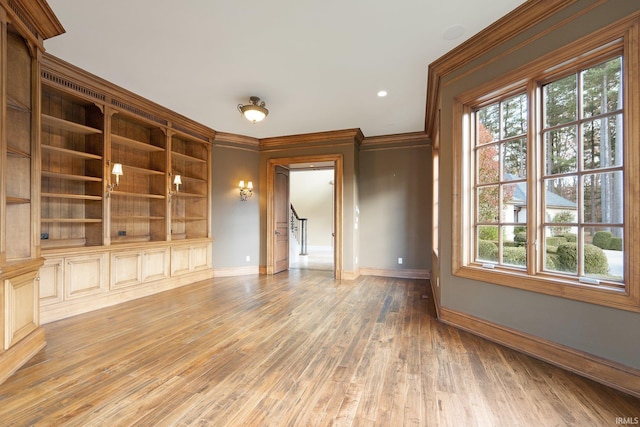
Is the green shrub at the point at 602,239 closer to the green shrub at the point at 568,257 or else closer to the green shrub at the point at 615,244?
the green shrub at the point at 615,244

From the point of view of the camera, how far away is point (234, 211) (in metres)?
5.89

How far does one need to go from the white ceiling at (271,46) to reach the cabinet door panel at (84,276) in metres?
2.35

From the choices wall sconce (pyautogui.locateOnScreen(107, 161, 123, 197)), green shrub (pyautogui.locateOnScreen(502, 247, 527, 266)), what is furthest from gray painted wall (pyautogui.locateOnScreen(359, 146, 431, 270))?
wall sconce (pyautogui.locateOnScreen(107, 161, 123, 197))

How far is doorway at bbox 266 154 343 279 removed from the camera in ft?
18.1

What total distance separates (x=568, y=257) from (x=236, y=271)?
208 inches

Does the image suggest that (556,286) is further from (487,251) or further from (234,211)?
(234,211)

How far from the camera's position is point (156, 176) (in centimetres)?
477

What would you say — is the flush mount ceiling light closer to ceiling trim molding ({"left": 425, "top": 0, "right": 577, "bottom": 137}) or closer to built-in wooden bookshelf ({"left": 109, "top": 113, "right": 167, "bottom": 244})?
built-in wooden bookshelf ({"left": 109, "top": 113, "right": 167, "bottom": 244})

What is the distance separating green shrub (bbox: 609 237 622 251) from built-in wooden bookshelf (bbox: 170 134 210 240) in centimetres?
555

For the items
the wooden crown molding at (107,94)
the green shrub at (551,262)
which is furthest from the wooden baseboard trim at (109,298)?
the green shrub at (551,262)

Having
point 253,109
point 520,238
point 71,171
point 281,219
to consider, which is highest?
point 253,109

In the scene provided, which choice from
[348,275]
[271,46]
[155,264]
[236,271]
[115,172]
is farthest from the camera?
[236,271]

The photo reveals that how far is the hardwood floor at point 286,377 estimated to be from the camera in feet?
5.54

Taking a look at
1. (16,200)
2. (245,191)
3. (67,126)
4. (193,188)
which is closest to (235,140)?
(245,191)
